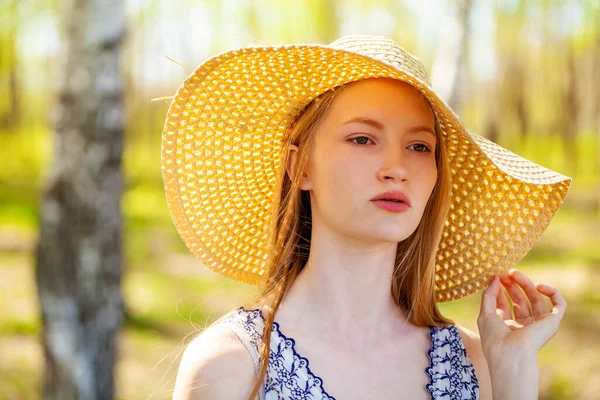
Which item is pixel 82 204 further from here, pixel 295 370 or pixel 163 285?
pixel 163 285

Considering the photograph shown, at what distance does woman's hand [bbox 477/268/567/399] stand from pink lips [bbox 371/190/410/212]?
366mm

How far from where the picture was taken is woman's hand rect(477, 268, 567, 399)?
1.66 m

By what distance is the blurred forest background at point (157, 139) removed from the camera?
3.65 metres

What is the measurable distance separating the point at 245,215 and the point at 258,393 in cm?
54

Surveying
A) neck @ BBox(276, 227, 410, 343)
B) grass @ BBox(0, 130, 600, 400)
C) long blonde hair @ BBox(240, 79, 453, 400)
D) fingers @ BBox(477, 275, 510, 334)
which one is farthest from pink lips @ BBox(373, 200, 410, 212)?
grass @ BBox(0, 130, 600, 400)

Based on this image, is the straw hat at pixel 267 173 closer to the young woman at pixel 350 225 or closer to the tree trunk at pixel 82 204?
the young woman at pixel 350 225

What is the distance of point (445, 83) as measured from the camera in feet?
13.8

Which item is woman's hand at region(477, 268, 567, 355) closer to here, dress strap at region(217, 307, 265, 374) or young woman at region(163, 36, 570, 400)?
young woman at region(163, 36, 570, 400)

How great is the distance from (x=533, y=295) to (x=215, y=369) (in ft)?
2.61

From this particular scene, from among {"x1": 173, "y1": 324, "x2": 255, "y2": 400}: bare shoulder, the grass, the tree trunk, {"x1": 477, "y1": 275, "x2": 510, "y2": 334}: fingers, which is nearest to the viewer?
{"x1": 173, "y1": 324, "x2": 255, "y2": 400}: bare shoulder

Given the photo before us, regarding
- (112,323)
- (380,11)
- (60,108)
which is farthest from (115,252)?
(380,11)

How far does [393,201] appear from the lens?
164cm

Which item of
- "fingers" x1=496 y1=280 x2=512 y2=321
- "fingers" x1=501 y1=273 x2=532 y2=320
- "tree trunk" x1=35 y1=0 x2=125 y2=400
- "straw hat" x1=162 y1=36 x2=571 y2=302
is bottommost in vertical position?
"tree trunk" x1=35 y1=0 x2=125 y2=400

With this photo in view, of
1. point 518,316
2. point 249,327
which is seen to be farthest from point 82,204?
point 518,316
